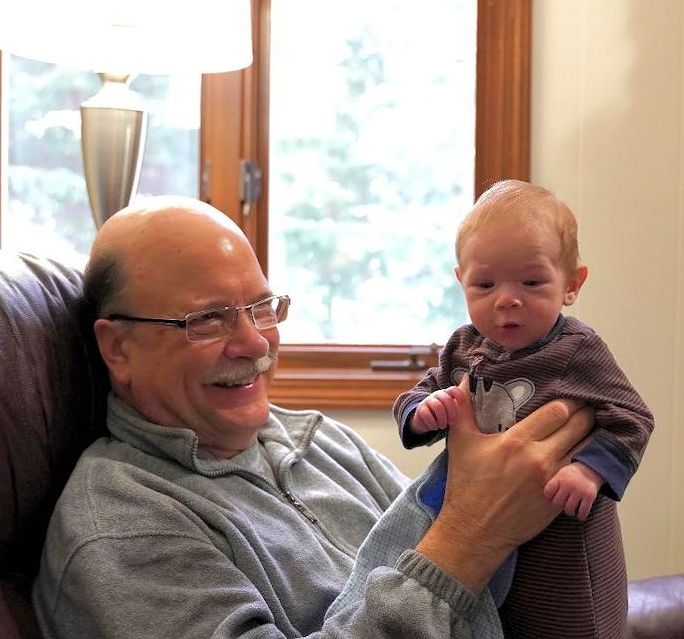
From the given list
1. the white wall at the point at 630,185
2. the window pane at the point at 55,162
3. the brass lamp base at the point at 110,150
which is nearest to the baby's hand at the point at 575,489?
the brass lamp base at the point at 110,150

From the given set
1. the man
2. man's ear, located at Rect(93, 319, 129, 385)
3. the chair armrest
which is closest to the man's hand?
the man

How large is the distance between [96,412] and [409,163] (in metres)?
1.53

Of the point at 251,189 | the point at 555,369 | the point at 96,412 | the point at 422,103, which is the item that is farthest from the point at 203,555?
the point at 422,103

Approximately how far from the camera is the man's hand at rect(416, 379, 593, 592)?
1.34 meters

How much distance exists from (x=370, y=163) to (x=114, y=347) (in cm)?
146

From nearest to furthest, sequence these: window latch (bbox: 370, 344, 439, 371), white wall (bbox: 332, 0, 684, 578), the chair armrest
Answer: the chair armrest
white wall (bbox: 332, 0, 684, 578)
window latch (bbox: 370, 344, 439, 371)

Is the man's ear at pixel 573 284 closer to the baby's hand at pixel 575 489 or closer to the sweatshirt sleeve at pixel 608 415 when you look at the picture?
the sweatshirt sleeve at pixel 608 415

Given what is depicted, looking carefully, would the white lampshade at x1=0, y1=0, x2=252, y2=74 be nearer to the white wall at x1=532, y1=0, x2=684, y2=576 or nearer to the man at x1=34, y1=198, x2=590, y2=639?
the man at x1=34, y1=198, x2=590, y2=639

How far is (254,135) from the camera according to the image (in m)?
2.84

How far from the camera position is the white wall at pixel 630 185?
9.00ft

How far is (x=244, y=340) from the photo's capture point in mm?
1578

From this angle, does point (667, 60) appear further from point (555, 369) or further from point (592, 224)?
point (555, 369)

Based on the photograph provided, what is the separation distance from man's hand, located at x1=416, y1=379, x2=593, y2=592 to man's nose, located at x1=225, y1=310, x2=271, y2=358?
0.34 m

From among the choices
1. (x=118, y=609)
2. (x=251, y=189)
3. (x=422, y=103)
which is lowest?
(x=118, y=609)
